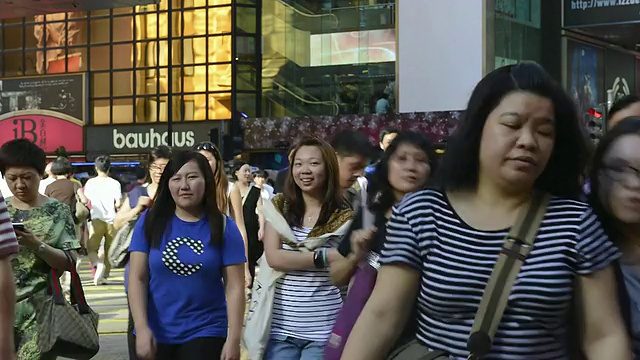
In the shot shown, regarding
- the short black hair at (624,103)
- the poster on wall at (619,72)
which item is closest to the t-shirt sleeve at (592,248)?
the short black hair at (624,103)

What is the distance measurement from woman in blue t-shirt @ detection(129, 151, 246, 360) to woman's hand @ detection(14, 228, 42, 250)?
1.57 ft

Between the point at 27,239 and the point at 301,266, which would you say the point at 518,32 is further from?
the point at 27,239

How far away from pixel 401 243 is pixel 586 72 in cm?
3852

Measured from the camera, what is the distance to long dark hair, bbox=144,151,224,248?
5.43 m

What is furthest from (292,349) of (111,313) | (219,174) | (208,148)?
(111,313)

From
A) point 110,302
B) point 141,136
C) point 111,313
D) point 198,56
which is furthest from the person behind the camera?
point 141,136

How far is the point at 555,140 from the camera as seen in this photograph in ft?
8.87

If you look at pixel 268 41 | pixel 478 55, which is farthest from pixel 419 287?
pixel 268 41

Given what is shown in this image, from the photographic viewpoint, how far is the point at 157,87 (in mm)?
43500

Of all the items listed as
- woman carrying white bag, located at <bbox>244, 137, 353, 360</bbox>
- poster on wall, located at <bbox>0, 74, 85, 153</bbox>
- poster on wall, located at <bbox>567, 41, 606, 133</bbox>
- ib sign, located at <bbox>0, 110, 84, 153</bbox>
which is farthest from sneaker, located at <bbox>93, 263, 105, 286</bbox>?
ib sign, located at <bbox>0, 110, 84, 153</bbox>

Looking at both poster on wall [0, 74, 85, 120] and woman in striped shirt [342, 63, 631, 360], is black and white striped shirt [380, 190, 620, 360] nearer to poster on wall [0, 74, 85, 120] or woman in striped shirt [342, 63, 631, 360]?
woman in striped shirt [342, 63, 631, 360]

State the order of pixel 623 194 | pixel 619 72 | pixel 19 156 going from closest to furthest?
pixel 623 194, pixel 19 156, pixel 619 72

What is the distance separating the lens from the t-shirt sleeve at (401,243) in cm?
265

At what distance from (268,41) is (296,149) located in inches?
1464
